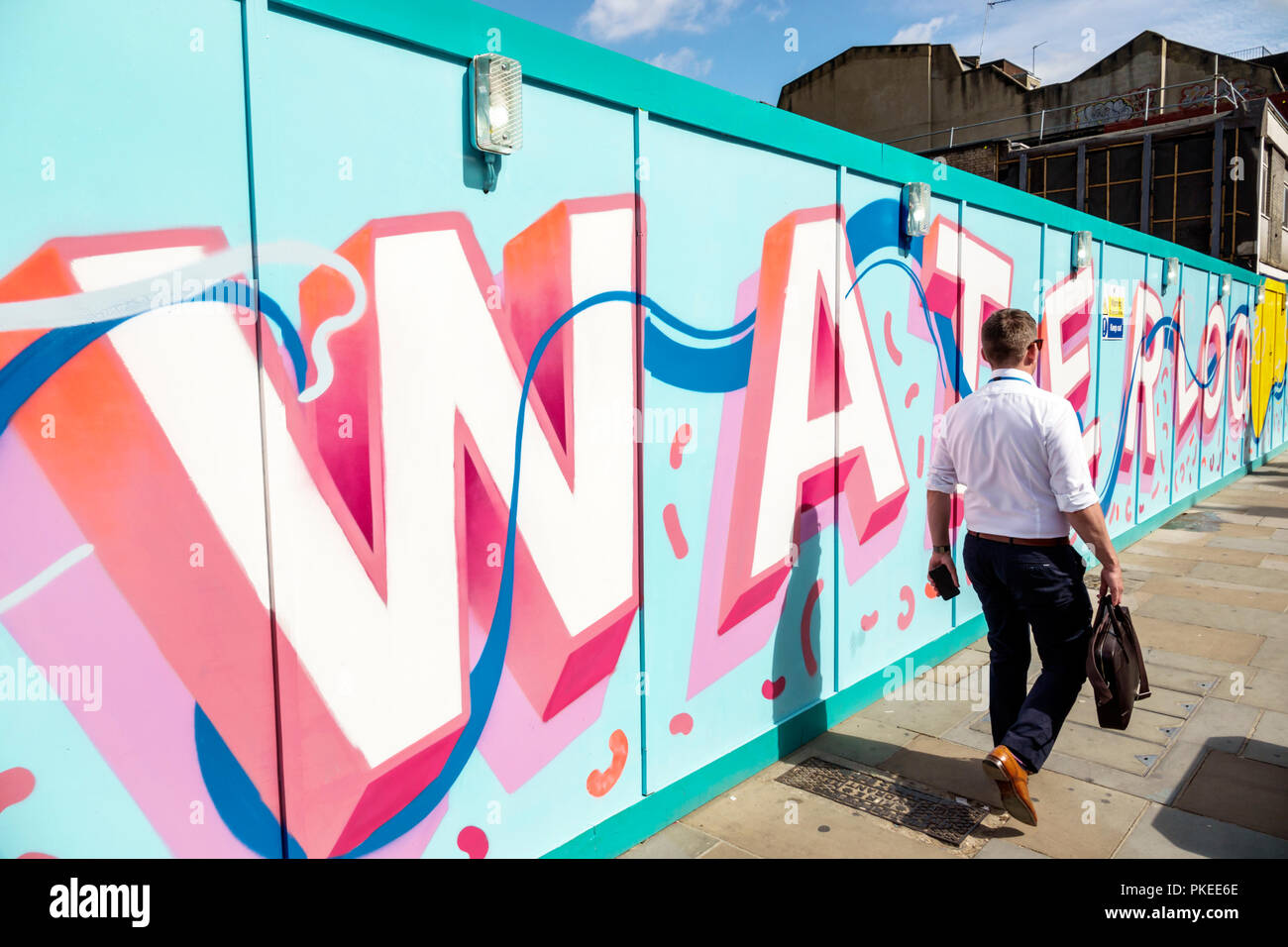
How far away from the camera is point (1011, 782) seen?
3.93 meters

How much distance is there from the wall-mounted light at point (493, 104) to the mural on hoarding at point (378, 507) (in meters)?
0.33

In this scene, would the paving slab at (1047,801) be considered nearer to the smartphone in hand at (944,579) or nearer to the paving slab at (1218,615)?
the smartphone in hand at (944,579)

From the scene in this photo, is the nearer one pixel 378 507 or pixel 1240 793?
pixel 378 507

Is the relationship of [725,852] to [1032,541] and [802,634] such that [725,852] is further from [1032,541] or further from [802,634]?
[1032,541]

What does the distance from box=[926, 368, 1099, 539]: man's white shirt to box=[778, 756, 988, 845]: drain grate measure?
129cm

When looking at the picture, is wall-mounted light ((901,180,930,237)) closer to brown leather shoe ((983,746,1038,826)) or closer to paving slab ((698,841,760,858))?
brown leather shoe ((983,746,1038,826))

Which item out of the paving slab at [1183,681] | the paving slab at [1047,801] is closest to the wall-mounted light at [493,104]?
the paving slab at [1047,801]

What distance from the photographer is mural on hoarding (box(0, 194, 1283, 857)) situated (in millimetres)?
2309

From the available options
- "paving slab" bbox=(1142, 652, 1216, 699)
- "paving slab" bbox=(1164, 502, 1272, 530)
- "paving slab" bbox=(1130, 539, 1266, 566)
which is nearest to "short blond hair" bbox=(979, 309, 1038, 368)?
"paving slab" bbox=(1142, 652, 1216, 699)

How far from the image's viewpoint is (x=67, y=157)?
2.22 metres

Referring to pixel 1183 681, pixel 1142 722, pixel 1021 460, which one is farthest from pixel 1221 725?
pixel 1021 460

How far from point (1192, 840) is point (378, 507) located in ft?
12.0

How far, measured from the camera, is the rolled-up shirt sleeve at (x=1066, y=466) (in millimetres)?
3947
